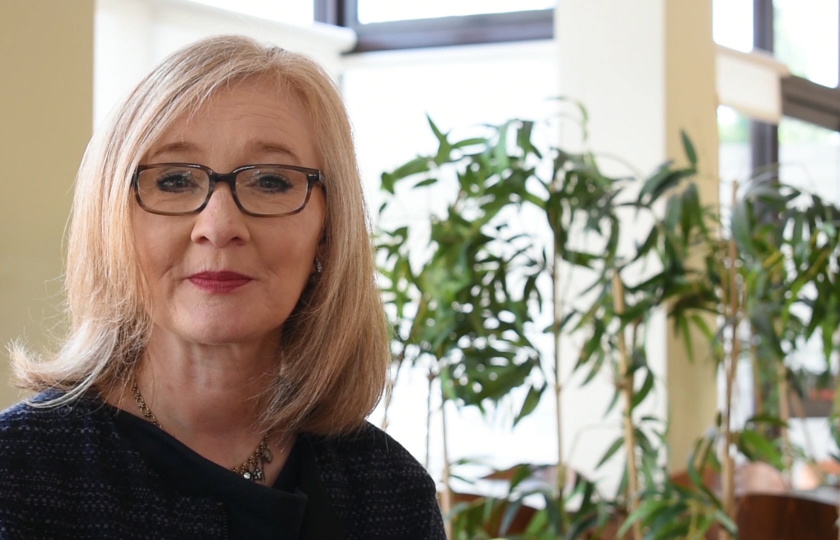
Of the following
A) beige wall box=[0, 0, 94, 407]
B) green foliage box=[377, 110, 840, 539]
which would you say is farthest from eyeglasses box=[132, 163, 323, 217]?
green foliage box=[377, 110, 840, 539]

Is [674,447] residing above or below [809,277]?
below

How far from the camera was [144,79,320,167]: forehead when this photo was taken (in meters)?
1.29

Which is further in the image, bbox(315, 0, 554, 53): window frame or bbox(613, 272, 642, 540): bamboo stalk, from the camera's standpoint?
bbox(315, 0, 554, 53): window frame

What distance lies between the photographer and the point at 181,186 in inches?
50.6

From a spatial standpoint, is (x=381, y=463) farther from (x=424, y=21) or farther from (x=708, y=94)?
(x=424, y=21)

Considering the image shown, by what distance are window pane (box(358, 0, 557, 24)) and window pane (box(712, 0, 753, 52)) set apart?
1567 mm

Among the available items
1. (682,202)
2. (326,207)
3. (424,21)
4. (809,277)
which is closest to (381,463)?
(326,207)

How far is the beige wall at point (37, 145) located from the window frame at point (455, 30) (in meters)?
3.00

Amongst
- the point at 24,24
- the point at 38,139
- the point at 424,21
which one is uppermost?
the point at 424,21

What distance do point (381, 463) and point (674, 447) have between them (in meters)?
2.36

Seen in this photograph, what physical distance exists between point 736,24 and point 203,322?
16.8 ft

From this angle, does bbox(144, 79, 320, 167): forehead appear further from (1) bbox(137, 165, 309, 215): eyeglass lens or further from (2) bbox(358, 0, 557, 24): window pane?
(2) bbox(358, 0, 557, 24): window pane

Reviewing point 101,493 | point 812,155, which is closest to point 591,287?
point 101,493

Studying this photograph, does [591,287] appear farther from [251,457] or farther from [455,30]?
[455,30]
